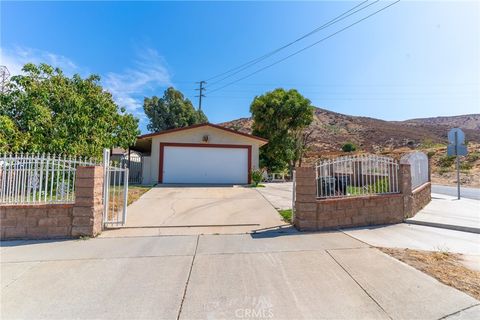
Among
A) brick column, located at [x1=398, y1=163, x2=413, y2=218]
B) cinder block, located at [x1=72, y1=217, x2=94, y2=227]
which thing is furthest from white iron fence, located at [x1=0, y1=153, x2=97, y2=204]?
brick column, located at [x1=398, y1=163, x2=413, y2=218]

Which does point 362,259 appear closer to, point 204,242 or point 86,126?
point 204,242

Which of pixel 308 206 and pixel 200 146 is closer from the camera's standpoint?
pixel 308 206

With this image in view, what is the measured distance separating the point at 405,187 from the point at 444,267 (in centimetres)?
326

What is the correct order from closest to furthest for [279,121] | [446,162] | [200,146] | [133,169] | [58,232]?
[58,232] < [200,146] < [133,169] < [279,121] < [446,162]

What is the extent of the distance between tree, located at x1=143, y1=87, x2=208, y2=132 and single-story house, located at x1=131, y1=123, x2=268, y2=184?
1475 cm

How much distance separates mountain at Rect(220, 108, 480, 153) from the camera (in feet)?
137

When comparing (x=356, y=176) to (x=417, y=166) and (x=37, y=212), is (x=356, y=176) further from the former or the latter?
(x=37, y=212)

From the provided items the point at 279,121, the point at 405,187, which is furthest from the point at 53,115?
the point at 279,121

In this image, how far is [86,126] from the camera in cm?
982

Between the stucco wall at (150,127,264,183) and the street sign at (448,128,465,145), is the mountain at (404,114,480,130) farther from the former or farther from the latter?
the stucco wall at (150,127,264,183)

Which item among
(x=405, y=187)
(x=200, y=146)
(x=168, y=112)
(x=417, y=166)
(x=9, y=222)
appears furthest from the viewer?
(x=168, y=112)

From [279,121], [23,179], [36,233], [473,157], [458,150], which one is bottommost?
[36,233]

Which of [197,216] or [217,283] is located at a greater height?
[197,216]

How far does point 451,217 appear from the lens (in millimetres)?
6742
